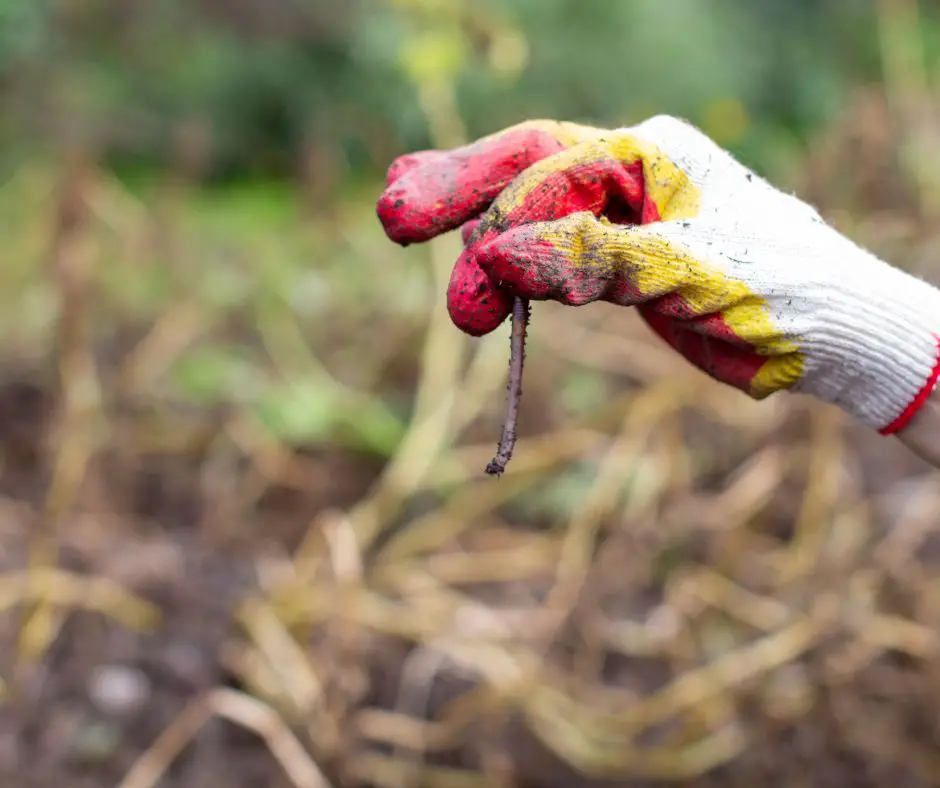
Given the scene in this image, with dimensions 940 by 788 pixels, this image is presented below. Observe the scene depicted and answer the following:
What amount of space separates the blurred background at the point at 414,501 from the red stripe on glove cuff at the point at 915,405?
1.16 metres

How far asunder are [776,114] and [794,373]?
480 cm

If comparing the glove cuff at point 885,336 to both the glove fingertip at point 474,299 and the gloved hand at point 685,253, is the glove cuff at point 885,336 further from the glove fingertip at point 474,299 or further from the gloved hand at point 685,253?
the glove fingertip at point 474,299

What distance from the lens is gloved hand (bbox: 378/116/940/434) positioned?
0.92 metres

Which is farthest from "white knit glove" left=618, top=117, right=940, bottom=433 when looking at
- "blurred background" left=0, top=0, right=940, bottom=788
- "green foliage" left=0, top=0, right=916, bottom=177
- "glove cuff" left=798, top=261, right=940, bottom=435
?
"green foliage" left=0, top=0, right=916, bottom=177

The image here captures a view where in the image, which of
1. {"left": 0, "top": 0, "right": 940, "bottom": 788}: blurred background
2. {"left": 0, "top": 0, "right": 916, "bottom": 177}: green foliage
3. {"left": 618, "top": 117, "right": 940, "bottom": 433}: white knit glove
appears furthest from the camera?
{"left": 0, "top": 0, "right": 916, "bottom": 177}: green foliage

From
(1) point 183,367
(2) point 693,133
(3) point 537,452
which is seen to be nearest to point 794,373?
(2) point 693,133

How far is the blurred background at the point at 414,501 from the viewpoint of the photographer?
204 cm

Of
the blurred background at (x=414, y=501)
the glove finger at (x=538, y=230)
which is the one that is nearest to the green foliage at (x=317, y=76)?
the blurred background at (x=414, y=501)

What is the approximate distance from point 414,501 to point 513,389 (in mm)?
1891

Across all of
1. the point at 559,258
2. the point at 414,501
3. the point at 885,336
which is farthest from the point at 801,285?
the point at 414,501

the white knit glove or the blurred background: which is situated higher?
the white knit glove

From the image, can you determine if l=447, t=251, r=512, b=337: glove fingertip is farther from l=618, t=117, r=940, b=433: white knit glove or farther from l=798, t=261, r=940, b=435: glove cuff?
l=798, t=261, r=940, b=435: glove cuff

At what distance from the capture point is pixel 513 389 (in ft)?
2.89

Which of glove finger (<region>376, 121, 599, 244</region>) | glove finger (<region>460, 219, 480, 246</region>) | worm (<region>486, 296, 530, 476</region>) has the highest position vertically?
glove finger (<region>376, 121, 599, 244</region>)
